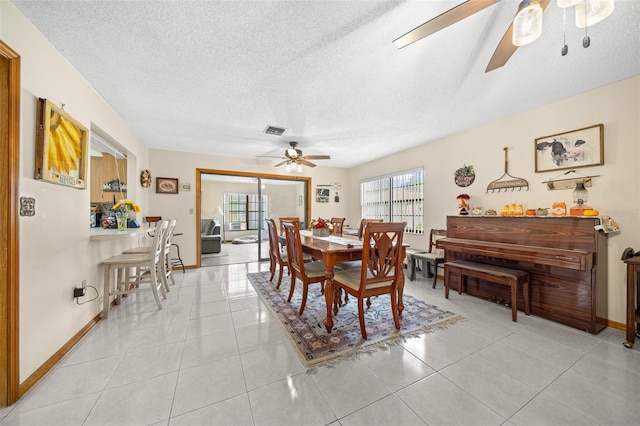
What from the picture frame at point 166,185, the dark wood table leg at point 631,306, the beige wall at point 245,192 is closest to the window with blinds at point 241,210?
the beige wall at point 245,192

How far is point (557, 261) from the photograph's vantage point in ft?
7.06

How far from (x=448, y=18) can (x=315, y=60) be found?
3.41 ft

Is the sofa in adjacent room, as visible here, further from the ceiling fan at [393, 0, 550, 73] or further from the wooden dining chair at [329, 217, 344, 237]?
the ceiling fan at [393, 0, 550, 73]

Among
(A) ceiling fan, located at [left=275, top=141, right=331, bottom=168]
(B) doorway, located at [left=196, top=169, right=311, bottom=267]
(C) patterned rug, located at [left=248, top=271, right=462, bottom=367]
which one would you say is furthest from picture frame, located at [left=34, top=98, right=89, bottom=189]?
(B) doorway, located at [left=196, top=169, right=311, bottom=267]

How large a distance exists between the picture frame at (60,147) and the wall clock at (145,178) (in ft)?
6.39

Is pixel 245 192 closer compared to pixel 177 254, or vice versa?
pixel 177 254

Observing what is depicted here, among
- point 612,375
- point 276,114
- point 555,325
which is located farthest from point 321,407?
point 276,114

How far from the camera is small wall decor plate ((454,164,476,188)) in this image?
3389mm

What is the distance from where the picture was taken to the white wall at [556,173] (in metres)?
2.13

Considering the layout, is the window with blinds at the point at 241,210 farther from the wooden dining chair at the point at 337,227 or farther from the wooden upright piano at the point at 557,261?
the wooden upright piano at the point at 557,261

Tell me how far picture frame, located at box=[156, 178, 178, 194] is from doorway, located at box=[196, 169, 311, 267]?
0.40 m

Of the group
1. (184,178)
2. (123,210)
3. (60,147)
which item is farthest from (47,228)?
(184,178)

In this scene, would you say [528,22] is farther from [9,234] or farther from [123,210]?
[123,210]

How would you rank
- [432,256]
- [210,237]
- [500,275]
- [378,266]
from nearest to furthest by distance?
[378,266] → [500,275] → [432,256] → [210,237]
